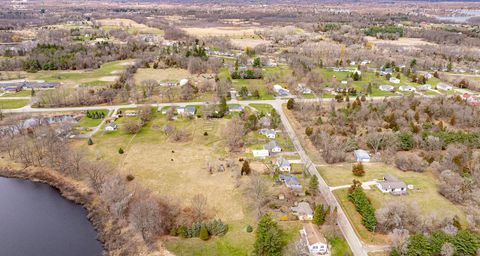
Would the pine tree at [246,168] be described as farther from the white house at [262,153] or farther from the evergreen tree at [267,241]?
the evergreen tree at [267,241]

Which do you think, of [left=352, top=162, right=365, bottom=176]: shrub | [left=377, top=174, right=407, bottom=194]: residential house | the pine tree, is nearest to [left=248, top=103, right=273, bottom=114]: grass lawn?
the pine tree

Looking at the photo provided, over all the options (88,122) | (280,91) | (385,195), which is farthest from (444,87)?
(88,122)

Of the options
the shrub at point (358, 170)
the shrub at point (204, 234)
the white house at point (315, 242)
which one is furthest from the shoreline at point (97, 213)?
the shrub at point (358, 170)

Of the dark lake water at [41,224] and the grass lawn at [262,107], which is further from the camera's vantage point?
the grass lawn at [262,107]

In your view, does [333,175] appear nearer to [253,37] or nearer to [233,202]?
[233,202]

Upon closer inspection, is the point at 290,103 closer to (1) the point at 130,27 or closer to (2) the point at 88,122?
(2) the point at 88,122

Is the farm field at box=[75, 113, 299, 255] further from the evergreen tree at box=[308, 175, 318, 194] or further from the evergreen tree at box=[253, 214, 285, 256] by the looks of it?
the evergreen tree at box=[308, 175, 318, 194]
